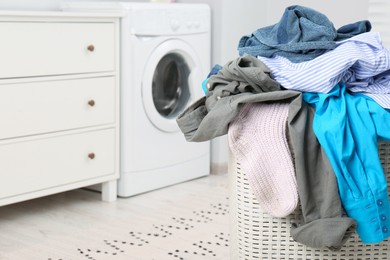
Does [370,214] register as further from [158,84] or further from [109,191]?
[158,84]

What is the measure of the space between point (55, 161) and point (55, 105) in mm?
219

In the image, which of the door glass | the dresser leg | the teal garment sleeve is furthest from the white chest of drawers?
the teal garment sleeve

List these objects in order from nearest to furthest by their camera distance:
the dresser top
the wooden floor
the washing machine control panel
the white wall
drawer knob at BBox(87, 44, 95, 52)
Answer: the wooden floor < the dresser top < drawer knob at BBox(87, 44, 95, 52) < the washing machine control panel < the white wall

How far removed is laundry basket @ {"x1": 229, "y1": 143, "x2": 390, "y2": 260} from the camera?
5.85 ft

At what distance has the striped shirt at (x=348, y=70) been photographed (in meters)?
1.75

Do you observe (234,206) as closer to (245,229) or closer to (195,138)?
(245,229)

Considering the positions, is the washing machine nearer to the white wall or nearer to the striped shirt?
the white wall

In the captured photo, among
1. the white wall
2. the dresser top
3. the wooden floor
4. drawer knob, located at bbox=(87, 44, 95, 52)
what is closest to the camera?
the wooden floor

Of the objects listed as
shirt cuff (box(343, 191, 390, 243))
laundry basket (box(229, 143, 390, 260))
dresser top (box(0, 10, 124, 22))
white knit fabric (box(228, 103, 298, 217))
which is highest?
dresser top (box(0, 10, 124, 22))

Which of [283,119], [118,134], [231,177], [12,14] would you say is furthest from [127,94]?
[283,119]

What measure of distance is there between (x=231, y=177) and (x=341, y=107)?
375 millimetres

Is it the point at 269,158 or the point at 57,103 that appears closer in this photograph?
the point at 269,158

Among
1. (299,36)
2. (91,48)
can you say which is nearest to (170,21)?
(91,48)

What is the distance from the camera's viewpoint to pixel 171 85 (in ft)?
10.8
